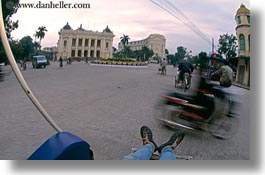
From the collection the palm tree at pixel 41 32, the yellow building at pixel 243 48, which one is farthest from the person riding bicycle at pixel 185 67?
the palm tree at pixel 41 32

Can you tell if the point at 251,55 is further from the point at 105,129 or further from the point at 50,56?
the point at 50,56

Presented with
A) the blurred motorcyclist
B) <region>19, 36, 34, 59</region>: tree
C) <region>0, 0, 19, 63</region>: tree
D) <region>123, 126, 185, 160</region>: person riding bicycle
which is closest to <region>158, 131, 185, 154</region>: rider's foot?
<region>123, 126, 185, 160</region>: person riding bicycle

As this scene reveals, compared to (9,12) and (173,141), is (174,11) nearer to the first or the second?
(173,141)

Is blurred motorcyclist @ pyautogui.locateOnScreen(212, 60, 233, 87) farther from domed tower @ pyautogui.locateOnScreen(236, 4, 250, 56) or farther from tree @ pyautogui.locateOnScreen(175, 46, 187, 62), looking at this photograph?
tree @ pyautogui.locateOnScreen(175, 46, 187, 62)

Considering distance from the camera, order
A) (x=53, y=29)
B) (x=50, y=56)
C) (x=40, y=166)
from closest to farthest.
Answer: (x=40, y=166), (x=53, y=29), (x=50, y=56)

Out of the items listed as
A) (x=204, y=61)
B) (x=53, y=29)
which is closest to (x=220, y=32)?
(x=204, y=61)

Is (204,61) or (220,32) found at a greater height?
(220,32)
